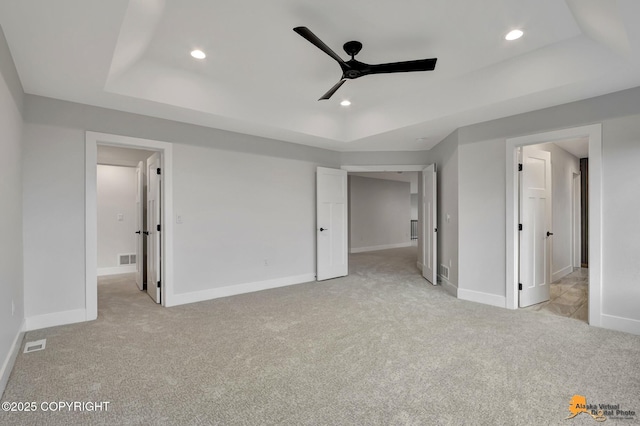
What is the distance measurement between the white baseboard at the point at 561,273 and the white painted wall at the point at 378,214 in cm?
522

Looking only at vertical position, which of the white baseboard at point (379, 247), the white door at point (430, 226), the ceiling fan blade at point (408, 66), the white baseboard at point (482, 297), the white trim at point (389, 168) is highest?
the ceiling fan blade at point (408, 66)

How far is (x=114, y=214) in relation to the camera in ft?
20.1

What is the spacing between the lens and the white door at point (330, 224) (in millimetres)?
5395

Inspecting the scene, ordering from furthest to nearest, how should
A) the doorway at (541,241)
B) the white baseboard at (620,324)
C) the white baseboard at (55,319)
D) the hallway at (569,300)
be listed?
1. the doorway at (541,241)
2. the hallway at (569,300)
3. the white baseboard at (55,319)
4. the white baseboard at (620,324)

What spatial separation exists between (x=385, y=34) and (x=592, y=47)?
5.88ft

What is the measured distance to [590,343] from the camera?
9.14ft

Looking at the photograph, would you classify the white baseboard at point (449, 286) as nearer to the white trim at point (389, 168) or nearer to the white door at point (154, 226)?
the white trim at point (389, 168)

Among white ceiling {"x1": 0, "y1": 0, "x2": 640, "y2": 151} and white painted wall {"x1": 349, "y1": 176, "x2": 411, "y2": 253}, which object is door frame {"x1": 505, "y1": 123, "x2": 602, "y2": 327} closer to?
white ceiling {"x1": 0, "y1": 0, "x2": 640, "y2": 151}

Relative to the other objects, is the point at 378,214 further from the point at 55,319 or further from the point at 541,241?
the point at 55,319

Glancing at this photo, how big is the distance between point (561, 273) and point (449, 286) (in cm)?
252

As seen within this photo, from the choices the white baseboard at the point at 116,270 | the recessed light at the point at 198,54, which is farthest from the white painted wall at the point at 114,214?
the recessed light at the point at 198,54

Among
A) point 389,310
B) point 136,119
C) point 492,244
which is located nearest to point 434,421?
point 389,310

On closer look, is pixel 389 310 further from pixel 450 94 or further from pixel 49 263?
pixel 49 263

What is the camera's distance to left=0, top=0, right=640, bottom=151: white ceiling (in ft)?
7.24
